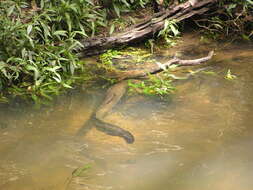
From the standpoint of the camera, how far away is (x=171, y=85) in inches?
161

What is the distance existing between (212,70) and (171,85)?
2.08 feet

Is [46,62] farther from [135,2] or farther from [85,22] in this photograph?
[135,2]

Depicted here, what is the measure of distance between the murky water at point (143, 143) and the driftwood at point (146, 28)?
3.28ft

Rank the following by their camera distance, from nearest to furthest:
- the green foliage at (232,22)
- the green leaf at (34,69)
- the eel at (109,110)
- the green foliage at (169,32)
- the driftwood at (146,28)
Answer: the eel at (109,110) → the green leaf at (34,69) → the driftwood at (146,28) → the green foliage at (169,32) → the green foliage at (232,22)

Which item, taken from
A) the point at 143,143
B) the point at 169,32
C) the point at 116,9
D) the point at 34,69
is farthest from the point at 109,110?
the point at 169,32

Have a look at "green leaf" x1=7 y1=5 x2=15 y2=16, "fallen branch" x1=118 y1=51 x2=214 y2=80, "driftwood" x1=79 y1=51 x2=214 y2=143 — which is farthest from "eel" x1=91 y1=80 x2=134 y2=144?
"green leaf" x1=7 y1=5 x2=15 y2=16

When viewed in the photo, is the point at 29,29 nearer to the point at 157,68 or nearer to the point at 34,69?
the point at 34,69

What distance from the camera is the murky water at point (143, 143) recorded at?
2.65 metres

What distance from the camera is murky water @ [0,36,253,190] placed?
265 cm

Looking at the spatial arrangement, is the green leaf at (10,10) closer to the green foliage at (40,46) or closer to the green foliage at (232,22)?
the green foliage at (40,46)

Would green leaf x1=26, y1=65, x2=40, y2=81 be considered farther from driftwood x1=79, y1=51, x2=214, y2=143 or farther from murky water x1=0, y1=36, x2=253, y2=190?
driftwood x1=79, y1=51, x2=214, y2=143

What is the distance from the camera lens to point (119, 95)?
12.6 feet

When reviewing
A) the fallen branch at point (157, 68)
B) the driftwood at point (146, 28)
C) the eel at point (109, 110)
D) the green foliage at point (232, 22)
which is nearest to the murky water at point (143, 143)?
the eel at point (109, 110)

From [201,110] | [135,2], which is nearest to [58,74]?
[201,110]
